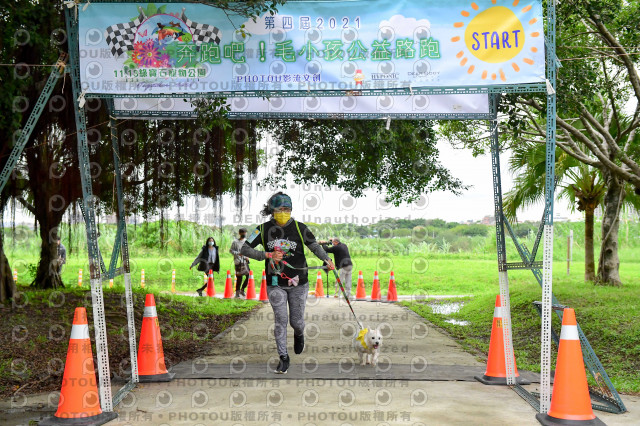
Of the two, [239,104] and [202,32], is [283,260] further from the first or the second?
[202,32]

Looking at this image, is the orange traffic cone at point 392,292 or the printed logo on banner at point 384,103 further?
the orange traffic cone at point 392,292

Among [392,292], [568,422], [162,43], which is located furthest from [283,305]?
[392,292]

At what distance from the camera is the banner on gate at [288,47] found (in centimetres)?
573

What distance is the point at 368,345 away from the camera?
7664 millimetres

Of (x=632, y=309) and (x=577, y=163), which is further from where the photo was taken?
(x=577, y=163)

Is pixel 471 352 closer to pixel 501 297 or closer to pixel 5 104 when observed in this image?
pixel 501 297

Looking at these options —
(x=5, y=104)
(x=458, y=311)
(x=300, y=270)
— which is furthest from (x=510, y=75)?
(x=458, y=311)

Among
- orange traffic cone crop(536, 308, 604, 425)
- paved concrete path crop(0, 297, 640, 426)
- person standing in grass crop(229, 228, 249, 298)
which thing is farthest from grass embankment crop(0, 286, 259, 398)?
orange traffic cone crop(536, 308, 604, 425)

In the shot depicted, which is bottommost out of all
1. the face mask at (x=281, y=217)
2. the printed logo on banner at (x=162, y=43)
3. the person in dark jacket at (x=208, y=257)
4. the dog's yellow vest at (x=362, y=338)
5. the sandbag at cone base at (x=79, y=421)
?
the sandbag at cone base at (x=79, y=421)

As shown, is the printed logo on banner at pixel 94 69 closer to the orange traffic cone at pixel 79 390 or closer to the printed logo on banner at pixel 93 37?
the printed logo on banner at pixel 93 37

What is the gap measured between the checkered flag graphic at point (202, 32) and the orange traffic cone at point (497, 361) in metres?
3.87

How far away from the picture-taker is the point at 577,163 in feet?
53.8

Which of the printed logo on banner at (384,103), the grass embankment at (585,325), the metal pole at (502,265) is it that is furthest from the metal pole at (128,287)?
the grass embankment at (585,325)

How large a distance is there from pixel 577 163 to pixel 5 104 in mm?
13290
